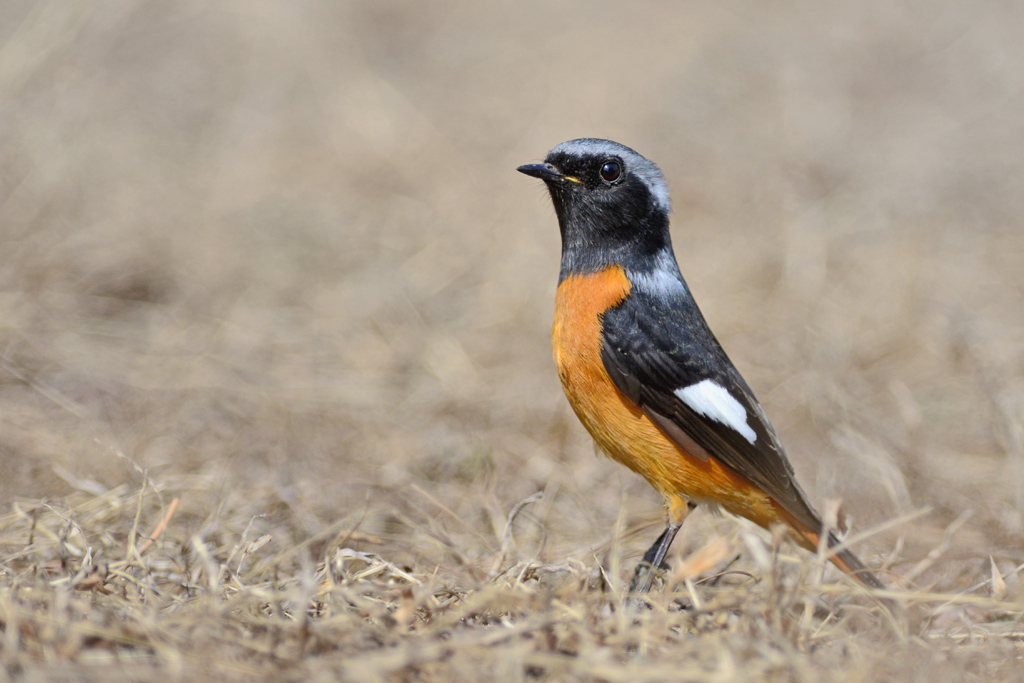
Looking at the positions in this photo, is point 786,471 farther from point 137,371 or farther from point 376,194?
point 376,194

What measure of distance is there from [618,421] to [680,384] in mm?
292

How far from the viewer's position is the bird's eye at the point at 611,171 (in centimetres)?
387

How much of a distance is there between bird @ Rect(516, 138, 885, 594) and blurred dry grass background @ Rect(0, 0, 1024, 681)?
0.33 m

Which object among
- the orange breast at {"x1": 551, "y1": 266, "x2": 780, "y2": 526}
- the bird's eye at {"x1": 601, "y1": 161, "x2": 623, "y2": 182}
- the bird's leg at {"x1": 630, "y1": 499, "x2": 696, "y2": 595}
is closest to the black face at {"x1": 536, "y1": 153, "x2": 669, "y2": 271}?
the bird's eye at {"x1": 601, "y1": 161, "x2": 623, "y2": 182}

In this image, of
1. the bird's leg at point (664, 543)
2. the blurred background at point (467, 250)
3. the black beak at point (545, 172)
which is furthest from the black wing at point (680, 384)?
the black beak at point (545, 172)

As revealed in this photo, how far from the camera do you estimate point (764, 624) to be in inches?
103

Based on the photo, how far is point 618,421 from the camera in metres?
3.53

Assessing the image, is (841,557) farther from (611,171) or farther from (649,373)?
(611,171)

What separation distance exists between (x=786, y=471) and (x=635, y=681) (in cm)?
154

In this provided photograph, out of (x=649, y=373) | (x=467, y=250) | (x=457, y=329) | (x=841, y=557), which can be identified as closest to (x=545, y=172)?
(x=649, y=373)

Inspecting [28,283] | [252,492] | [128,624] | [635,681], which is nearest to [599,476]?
[252,492]

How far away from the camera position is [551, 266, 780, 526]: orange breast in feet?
11.6

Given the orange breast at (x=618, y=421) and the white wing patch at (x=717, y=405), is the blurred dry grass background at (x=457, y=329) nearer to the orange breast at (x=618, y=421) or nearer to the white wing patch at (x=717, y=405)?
the orange breast at (x=618, y=421)

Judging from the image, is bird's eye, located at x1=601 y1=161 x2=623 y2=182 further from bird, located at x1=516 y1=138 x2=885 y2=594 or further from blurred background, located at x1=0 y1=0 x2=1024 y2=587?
blurred background, located at x1=0 y1=0 x2=1024 y2=587
